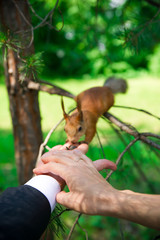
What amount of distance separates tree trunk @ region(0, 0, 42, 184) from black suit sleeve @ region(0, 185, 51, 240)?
0.56 m

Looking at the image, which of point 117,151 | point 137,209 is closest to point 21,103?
point 117,151

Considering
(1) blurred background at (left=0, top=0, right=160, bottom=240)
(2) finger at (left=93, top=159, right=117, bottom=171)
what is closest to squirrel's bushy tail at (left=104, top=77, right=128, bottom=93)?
(1) blurred background at (left=0, top=0, right=160, bottom=240)

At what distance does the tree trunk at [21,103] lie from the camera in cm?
102

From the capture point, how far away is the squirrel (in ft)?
4.27

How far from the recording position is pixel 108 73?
6402 mm

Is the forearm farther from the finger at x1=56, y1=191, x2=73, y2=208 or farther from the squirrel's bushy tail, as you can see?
the squirrel's bushy tail

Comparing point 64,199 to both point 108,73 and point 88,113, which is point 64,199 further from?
point 108,73

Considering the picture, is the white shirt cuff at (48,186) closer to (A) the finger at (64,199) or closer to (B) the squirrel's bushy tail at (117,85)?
(A) the finger at (64,199)

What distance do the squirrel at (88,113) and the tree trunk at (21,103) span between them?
0.61 ft

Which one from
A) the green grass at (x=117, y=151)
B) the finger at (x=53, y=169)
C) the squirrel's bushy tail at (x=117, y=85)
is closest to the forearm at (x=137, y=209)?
the finger at (x=53, y=169)

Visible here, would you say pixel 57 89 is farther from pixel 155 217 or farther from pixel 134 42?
pixel 155 217

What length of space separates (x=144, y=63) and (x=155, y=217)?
6749mm

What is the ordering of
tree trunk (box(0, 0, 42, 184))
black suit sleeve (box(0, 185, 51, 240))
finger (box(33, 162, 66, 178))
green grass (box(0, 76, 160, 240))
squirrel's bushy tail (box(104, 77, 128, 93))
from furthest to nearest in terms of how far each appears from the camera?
squirrel's bushy tail (box(104, 77, 128, 93)) < green grass (box(0, 76, 160, 240)) < tree trunk (box(0, 0, 42, 184)) < finger (box(33, 162, 66, 178)) < black suit sleeve (box(0, 185, 51, 240))

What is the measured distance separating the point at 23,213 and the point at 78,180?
0.41 ft
